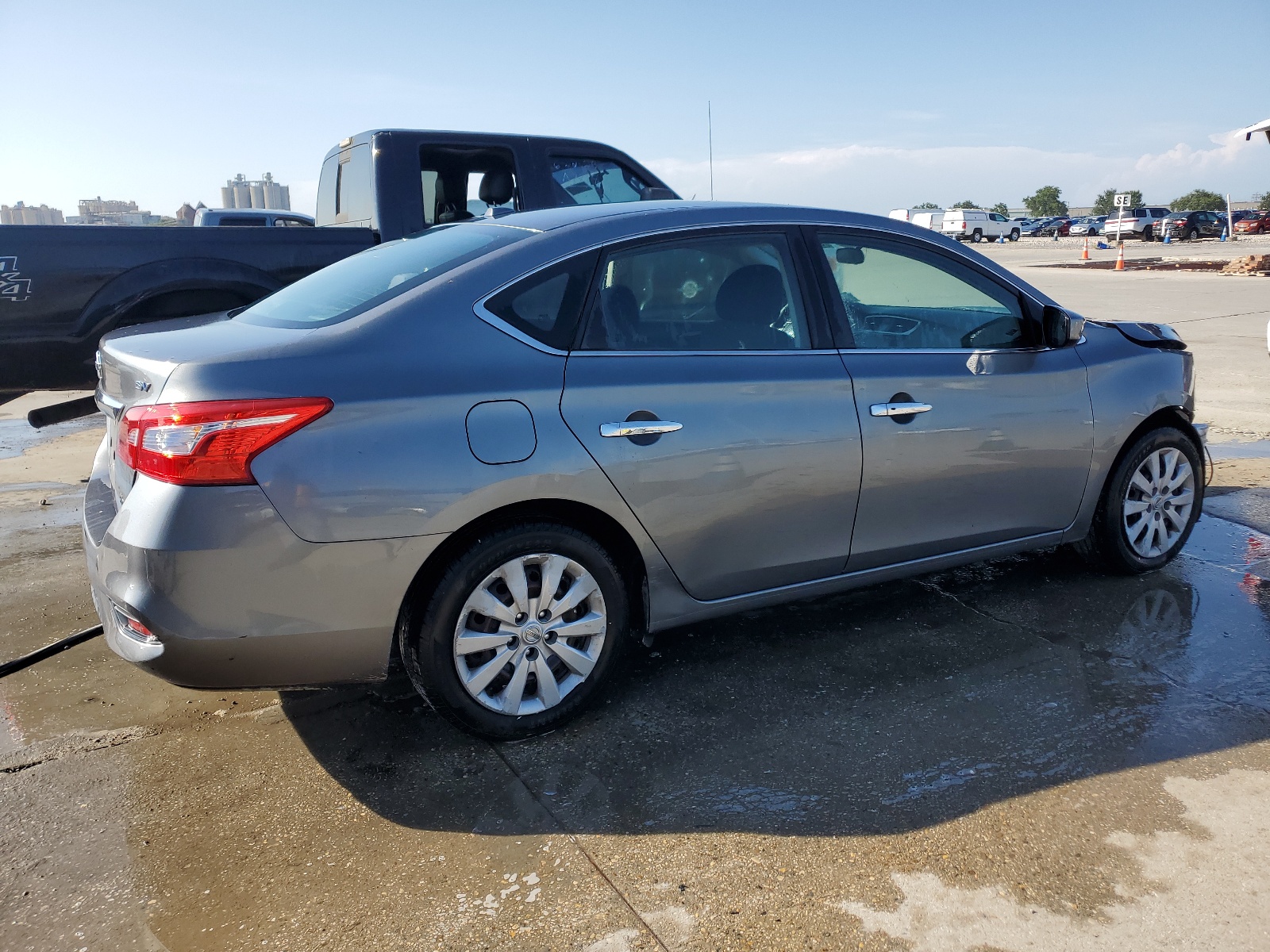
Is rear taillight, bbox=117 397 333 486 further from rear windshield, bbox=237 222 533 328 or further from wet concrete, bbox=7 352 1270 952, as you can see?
wet concrete, bbox=7 352 1270 952

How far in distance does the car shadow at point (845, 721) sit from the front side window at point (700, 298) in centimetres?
120

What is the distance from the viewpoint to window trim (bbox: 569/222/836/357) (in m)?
3.16

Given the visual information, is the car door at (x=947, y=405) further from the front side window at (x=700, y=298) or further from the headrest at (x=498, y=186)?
the headrest at (x=498, y=186)

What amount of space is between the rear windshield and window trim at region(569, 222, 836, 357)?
0.32 m

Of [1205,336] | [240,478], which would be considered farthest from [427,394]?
[1205,336]

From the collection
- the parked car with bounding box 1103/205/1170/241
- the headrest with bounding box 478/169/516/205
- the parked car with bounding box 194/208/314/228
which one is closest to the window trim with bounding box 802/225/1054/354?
the headrest with bounding box 478/169/516/205

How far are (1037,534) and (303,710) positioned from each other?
2.93 metres

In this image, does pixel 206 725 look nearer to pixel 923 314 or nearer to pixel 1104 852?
pixel 1104 852

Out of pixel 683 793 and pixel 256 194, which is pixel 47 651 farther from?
pixel 256 194

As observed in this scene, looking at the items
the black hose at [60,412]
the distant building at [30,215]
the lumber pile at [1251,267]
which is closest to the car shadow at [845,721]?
the black hose at [60,412]

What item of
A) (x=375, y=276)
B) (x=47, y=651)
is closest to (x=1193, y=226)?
(x=375, y=276)

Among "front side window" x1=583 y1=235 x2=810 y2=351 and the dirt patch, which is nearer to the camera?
"front side window" x1=583 y1=235 x2=810 y2=351

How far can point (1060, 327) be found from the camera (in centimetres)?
399

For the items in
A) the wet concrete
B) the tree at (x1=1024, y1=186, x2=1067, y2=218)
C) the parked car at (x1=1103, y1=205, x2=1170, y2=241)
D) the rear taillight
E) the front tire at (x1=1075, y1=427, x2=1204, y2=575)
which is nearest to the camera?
the wet concrete
